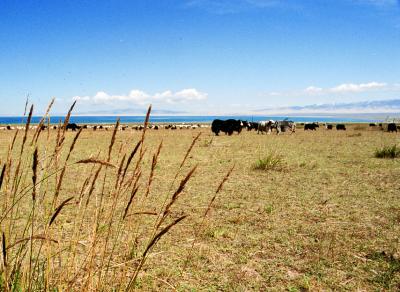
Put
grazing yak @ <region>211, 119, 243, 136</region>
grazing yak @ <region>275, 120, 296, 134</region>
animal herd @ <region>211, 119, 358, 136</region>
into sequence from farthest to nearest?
grazing yak @ <region>275, 120, 296, 134</region> → animal herd @ <region>211, 119, 358, 136</region> → grazing yak @ <region>211, 119, 243, 136</region>

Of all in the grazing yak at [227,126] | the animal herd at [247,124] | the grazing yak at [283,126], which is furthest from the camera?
the grazing yak at [283,126]

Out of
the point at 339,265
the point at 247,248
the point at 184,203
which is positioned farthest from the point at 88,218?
the point at 339,265

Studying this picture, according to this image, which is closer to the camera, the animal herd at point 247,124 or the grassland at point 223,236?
the grassland at point 223,236

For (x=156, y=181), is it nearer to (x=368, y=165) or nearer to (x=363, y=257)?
(x=363, y=257)

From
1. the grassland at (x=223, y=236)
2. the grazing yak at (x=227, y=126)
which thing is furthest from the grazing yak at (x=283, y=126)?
the grassland at (x=223, y=236)

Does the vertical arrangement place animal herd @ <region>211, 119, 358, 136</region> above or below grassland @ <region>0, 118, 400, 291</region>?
above

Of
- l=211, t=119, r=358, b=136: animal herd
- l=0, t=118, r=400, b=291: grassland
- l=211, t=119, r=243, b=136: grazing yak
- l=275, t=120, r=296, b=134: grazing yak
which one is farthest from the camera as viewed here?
l=275, t=120, r=296, b=134: grazing yak

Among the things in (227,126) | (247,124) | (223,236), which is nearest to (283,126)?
(247,124)

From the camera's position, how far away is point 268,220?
5.28m

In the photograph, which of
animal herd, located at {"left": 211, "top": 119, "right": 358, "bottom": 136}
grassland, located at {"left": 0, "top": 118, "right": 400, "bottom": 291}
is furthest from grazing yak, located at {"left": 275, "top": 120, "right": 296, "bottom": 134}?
grassland, located at {"left": 0, "top": 118, "right": 400, "bottom": 291}

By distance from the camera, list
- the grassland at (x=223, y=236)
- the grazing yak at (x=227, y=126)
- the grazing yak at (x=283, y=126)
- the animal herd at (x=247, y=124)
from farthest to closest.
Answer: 1. the grazing yak at (x=283, y=126)
2. the animal herd at (x=247, y=124)
3. the grazing yak at (x=227, y=126)
4. the grassland at (x=223, y=236)

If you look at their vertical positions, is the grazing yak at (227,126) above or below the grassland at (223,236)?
above

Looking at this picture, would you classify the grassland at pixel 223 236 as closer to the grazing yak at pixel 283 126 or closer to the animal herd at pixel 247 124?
the animal herd at pixel 247 124

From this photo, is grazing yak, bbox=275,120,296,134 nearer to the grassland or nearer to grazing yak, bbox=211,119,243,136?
grazing yak, bbox=211,119,243,136
